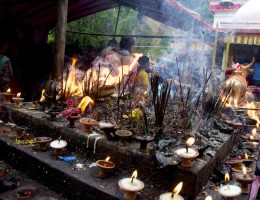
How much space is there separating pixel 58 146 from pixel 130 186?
4.77 ft

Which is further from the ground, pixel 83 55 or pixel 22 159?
pixel 83 55

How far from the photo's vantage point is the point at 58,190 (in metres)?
3.42

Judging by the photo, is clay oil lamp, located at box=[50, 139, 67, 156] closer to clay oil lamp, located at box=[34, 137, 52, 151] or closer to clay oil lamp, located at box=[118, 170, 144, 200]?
clay oil lamp, located at box=[34, 137, 52, 151]

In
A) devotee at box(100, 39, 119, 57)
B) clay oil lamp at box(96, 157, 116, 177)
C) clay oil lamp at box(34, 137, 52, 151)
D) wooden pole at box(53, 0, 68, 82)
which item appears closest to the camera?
clay oil lamp at box(96, 157, 116, 177)

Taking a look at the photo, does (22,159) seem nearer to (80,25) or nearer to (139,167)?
(139,167)

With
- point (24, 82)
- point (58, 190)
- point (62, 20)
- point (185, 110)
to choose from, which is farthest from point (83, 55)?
point (58, 190)

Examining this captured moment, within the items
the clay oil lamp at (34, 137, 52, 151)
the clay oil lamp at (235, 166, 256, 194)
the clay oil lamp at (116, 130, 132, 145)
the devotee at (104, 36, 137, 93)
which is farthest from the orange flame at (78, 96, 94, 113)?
the clay oil lamp at (235, 166, 256, 194)

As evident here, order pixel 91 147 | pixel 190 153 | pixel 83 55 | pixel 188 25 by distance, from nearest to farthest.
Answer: pixel 190 153, pixel 91 147, pixel 83 55, pixel 188 25

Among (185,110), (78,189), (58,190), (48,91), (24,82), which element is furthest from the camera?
(24,82)

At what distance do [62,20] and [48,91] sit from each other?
1.43 meters

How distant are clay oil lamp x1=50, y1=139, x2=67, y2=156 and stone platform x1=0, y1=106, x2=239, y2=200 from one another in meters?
0.10

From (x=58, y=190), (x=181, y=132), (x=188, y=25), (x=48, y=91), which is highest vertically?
(x=188, y=25)

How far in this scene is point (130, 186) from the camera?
2.56 metres

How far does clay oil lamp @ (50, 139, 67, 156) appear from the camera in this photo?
3.61 metres
